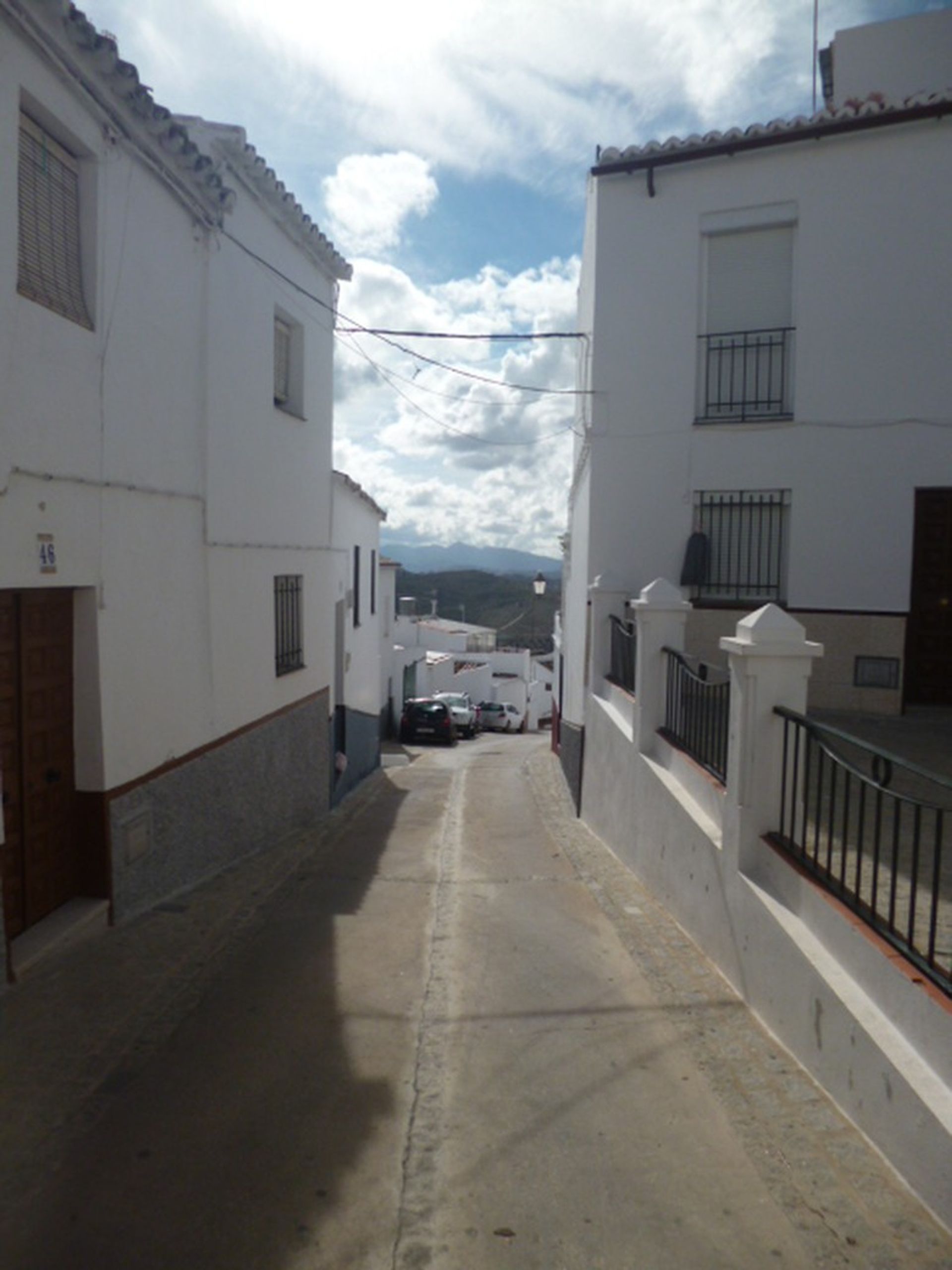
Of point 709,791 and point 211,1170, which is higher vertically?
point 709,791

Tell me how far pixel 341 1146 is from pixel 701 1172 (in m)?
1.36

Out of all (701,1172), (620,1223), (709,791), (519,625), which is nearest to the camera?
(620,1223)

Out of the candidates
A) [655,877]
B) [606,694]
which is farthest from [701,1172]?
[606,694]

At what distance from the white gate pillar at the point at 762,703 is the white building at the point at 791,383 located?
509 centimetres

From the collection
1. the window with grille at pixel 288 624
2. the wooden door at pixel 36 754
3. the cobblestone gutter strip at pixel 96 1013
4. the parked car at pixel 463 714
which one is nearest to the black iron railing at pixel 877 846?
the cobblestone gutter strip at pixel 96 1013

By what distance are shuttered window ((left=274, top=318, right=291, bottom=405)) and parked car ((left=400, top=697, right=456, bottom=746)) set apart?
17.2 metres

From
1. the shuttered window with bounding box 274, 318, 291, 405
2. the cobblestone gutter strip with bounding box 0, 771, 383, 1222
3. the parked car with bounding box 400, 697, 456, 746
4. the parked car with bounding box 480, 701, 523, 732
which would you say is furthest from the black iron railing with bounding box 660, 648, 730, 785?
the parked car with bounding box 480, 701, 523, 732

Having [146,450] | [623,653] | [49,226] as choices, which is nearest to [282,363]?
[146,450]

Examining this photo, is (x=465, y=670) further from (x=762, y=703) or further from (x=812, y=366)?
(x=762, y=703)

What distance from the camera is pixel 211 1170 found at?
3.34 m

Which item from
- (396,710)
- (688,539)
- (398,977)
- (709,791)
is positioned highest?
(688,539)

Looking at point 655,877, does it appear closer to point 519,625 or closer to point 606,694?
point 606,694

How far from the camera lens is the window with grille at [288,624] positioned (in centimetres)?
969

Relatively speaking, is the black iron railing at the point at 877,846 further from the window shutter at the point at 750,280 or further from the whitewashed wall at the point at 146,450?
the window shutter at the point at 750,280
